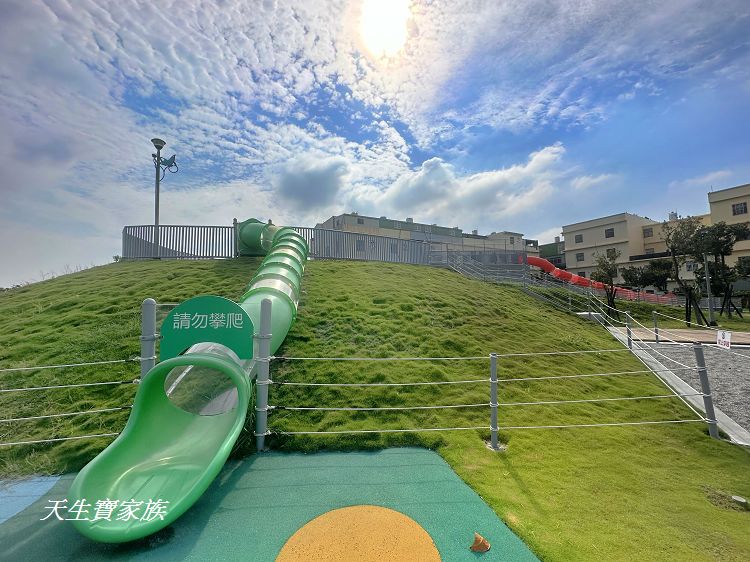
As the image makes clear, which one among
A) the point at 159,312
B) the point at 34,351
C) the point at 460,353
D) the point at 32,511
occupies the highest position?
the point at 159,312

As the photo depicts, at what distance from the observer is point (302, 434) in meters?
5.00

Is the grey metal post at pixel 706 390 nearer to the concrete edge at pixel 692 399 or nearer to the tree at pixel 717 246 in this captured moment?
the concrete edge at pixel 692 399

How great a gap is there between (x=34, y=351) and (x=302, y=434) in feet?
20.0

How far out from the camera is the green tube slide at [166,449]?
2973 mm

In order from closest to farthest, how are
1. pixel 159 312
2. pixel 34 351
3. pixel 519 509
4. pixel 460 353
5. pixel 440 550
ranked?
pixel 440 550
pixel 519 509
pixel 34 351
pixel 460 353
pixel 159 312

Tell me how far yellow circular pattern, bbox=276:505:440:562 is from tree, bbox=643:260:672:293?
1508 inches

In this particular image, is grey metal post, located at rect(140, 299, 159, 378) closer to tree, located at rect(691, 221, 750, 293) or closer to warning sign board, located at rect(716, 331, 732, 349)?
warning sign board, located at rect(716, 331, 732, 349)

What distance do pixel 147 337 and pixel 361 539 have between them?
132 inches

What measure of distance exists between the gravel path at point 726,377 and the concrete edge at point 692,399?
0.15 metres

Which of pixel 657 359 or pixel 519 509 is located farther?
pixel 657 359

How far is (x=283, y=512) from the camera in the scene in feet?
11.0

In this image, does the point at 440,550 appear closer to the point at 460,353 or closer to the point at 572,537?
the point at 572,537

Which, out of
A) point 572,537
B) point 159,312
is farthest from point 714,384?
point 159,312

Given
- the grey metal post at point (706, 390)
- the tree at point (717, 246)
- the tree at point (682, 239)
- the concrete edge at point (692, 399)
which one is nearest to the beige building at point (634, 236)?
the tree at point (717, 246)
